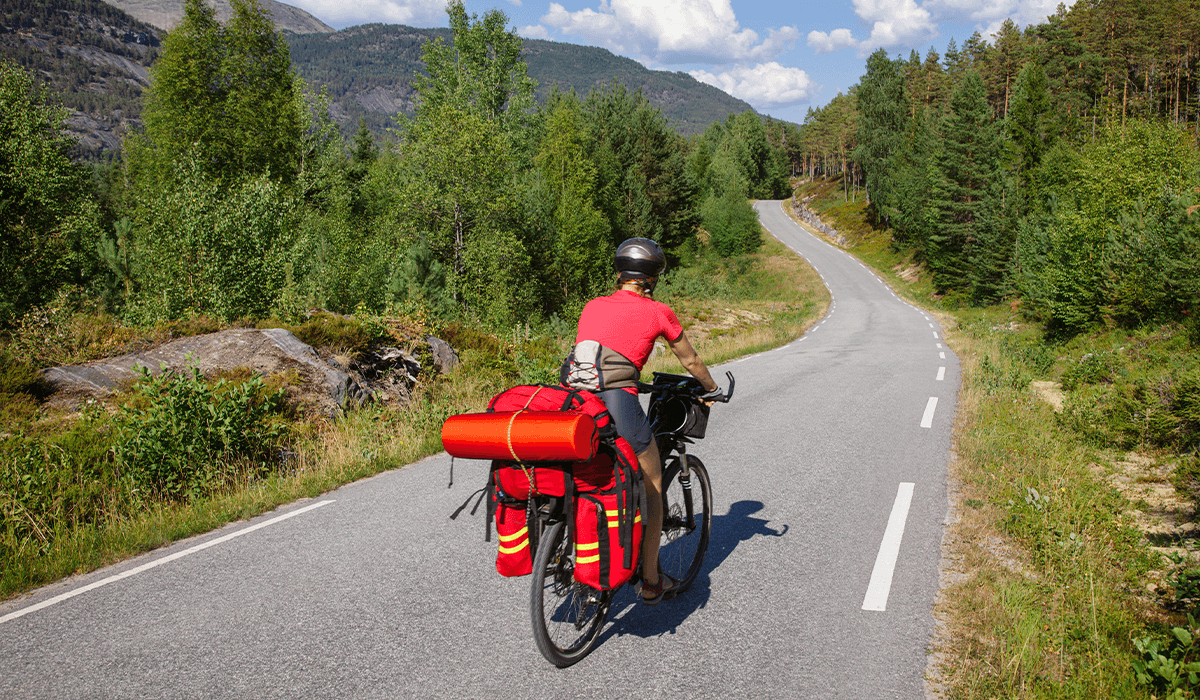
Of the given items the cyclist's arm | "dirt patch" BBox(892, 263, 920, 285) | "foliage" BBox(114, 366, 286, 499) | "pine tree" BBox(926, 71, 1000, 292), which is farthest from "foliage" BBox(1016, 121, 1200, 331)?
"dirt patch" BBox(892, 263, 920, 285)

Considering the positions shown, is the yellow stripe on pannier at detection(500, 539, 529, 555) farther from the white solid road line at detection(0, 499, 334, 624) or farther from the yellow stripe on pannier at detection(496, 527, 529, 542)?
the white solid road line at detection(0, 499, 334, 624)

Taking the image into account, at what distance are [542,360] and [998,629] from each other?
925 cm

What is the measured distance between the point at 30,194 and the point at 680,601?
865 inches

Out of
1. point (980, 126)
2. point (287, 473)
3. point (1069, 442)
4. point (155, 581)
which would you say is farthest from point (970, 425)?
point (980, 126)

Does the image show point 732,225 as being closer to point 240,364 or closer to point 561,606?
point 240,364

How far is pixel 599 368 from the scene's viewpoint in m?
3.46

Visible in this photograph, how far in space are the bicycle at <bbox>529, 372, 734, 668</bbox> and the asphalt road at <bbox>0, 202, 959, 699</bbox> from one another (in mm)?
166

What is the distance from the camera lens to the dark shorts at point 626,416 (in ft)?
11.3

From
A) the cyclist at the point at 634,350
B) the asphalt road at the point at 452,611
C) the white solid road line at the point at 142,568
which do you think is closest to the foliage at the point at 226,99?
the white solid road line at the point at 142,568

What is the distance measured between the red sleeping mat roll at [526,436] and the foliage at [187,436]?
14.2 ft

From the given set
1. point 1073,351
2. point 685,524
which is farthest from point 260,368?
point 1073,351

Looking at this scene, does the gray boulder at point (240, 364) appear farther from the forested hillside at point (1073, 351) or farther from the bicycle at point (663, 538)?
the forested hillside at point (1073, 351)

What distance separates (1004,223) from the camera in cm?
3678

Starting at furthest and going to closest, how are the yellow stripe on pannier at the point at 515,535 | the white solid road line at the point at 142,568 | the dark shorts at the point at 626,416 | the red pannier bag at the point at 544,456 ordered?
the white solid road line at the point at 142,568
the dark shorts at the point at 626,416
the yellow stripe on pannier at the point at 515,535
the red pannier bag at the point at 544,456
